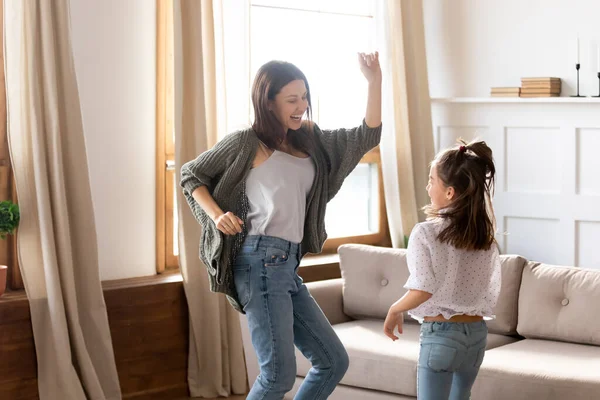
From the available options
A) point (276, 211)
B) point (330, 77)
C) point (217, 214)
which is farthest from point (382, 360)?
point (330, 77)

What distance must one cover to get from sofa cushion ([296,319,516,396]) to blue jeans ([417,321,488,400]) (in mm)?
833

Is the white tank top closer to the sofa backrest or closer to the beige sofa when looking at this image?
the beige sofa

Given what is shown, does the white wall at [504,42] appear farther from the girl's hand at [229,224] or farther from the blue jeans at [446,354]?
the girl's hand at [229,224]

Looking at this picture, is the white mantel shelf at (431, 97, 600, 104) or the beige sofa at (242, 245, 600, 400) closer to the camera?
the beige sofa at (242, 245, 600, 400)

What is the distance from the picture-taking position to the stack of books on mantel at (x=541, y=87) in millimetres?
4984

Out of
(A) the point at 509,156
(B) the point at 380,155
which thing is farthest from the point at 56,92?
(A) the point at 509,156

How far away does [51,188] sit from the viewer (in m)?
3.97

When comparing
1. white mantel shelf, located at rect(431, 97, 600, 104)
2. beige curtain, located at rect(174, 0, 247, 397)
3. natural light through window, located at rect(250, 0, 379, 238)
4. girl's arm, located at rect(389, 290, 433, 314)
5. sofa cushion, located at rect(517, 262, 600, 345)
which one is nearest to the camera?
girl's arm, located at rect(389, 290, 433, 314)

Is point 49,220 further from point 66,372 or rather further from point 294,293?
point 294,293

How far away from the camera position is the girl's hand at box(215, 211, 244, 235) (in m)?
2.74

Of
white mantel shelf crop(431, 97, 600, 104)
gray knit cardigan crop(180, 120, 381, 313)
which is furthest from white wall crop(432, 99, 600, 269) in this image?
gray knit cardigan crop(180, 120, 381, 313)

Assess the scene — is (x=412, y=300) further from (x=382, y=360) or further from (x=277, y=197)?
(x=382, y=360)

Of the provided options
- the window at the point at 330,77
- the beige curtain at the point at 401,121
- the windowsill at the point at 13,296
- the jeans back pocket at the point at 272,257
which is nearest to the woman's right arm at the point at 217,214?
the jeans back pocket at the point at 272,257

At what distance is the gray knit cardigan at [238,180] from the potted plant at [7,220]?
3.85ft
